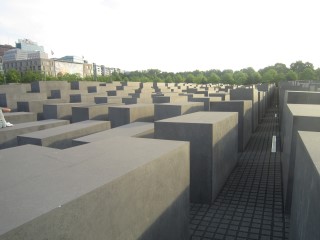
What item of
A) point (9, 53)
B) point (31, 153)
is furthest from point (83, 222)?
point (9, 53)

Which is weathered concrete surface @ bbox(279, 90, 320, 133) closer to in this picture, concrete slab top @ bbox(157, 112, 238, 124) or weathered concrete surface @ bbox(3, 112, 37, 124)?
concrete slab top @ bbox(157, 112, 238, 124)

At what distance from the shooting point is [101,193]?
3041 millimetres

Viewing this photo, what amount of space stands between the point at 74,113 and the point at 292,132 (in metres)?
11.0

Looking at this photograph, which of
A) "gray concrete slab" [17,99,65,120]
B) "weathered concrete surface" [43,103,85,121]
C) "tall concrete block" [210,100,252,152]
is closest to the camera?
"tall concrete block" [210,100,252,152]

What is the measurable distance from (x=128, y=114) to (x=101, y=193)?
881cm

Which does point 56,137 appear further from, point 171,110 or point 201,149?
point 201,149

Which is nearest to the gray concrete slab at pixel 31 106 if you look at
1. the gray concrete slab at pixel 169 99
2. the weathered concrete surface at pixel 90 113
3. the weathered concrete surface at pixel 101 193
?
the weathered concrete surface at pixel 90 113

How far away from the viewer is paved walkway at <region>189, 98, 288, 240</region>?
586 centimetres

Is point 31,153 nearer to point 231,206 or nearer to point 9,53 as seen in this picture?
point 231,206

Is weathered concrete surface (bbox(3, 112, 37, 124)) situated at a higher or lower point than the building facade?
lower

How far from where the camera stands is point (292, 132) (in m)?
6.11

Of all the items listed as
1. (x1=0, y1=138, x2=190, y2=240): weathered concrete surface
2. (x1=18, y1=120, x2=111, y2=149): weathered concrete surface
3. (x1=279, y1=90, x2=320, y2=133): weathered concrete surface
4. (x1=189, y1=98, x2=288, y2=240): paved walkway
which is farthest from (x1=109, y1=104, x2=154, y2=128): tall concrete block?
(x1=0, y1=138, x2=190, y2=240): weathered concrete surface

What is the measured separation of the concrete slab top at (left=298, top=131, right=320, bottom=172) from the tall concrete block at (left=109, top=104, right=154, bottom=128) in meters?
8.07

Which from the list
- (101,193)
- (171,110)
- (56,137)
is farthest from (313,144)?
(56,137)
